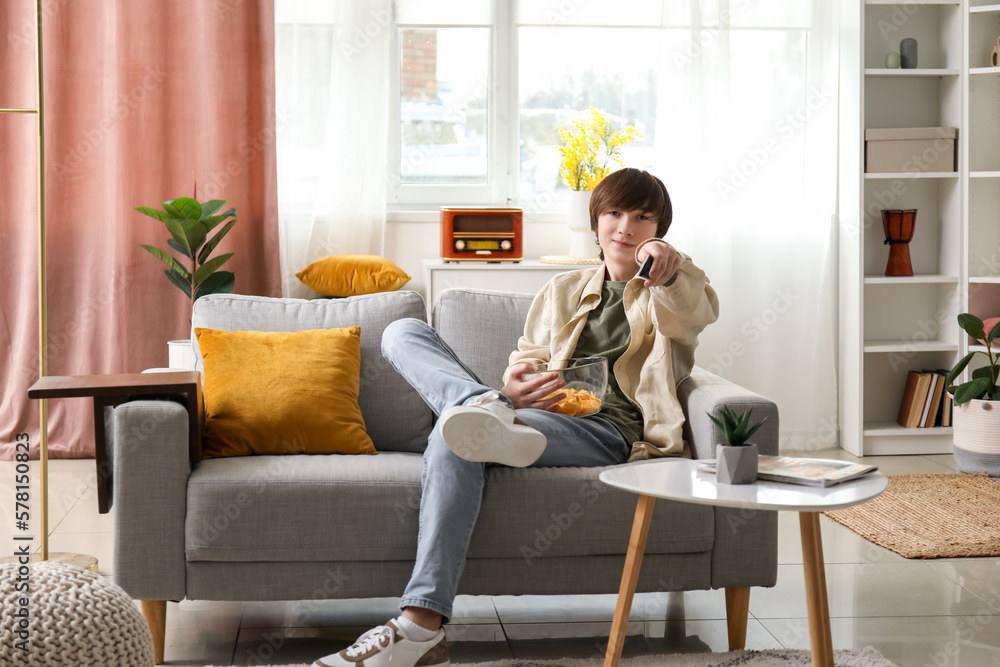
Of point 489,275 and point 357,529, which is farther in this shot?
point 489,275

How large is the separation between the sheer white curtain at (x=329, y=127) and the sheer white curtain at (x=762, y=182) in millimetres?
1186

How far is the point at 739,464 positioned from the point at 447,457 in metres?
0.62

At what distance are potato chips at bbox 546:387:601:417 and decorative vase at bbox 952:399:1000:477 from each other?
217 centimetres

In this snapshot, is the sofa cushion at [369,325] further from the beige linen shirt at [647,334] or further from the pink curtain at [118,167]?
the pink curtain at [118,167]

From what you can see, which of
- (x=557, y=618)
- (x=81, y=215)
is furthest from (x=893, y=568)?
(x=81, y=215)

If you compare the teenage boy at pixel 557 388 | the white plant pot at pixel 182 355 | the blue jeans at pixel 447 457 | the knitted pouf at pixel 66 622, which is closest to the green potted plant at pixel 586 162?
the teenage boy at pixel 557 388

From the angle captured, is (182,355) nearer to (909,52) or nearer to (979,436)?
(979,436)

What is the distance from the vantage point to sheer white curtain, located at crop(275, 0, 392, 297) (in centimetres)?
395

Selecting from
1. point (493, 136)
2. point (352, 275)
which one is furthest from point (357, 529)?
point (493, 136)

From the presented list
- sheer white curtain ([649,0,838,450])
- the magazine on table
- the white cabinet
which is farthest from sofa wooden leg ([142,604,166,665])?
sheer white curtain ([649,0,838,450])

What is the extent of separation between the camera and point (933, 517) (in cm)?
314

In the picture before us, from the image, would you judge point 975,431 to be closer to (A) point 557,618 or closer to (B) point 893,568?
(B) point 893,568

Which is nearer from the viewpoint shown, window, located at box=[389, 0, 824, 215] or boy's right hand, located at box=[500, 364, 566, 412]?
boy's right hand, located at box=[500, 364, 566, 412]

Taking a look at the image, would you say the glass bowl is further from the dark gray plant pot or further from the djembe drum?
the djembe drum
